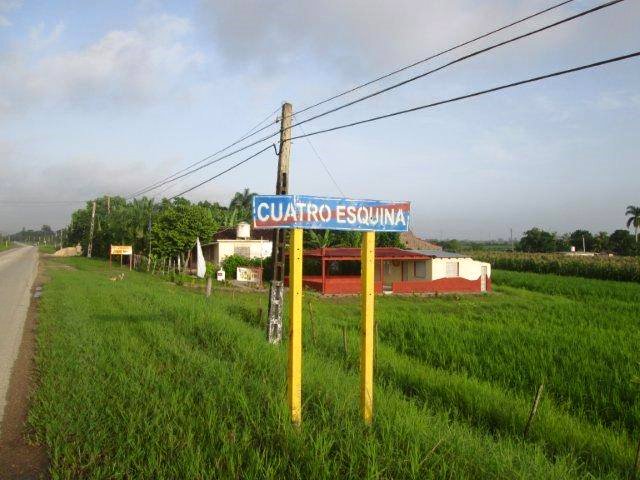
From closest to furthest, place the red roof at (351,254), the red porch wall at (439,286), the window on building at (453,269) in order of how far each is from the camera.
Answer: the red roof at (351,254)
the red porch wall at (439,286)
the window on building at (453,269)

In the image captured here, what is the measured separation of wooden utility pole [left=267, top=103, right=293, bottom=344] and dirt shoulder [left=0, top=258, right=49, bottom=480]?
444 cm

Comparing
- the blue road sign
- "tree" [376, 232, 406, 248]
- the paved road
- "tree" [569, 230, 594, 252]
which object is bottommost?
the paved road

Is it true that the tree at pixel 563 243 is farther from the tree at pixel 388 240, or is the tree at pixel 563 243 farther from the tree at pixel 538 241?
the tree at pixel 388 240

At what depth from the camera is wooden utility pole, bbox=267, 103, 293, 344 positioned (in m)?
11.0

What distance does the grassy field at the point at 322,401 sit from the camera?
167 inches

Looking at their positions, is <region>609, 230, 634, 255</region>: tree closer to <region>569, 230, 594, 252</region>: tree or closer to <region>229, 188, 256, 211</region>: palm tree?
<region>569, 230, 594, 252</region>: tree

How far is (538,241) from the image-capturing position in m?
85.2

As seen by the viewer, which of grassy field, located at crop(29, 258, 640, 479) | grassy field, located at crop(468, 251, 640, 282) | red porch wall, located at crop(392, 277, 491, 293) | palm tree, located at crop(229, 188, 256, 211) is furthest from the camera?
palm tree, located at crop(229, 188, 256, 211)

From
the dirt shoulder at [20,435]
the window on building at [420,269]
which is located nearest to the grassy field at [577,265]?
the window on building at [420,269]

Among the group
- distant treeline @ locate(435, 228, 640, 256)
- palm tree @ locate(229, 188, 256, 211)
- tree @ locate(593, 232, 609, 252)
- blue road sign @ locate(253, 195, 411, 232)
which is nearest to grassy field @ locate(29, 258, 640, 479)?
blue road sign @ locate(253, 195, 411, 232)

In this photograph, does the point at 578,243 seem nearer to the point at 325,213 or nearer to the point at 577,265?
the point at 577,265

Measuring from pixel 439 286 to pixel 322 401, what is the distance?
82.0 ft

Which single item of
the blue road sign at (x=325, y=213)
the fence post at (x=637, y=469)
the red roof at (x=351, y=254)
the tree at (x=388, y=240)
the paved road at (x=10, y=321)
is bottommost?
the fence post at (x=637, y=469)

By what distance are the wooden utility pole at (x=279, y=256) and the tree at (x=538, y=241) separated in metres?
81.7
